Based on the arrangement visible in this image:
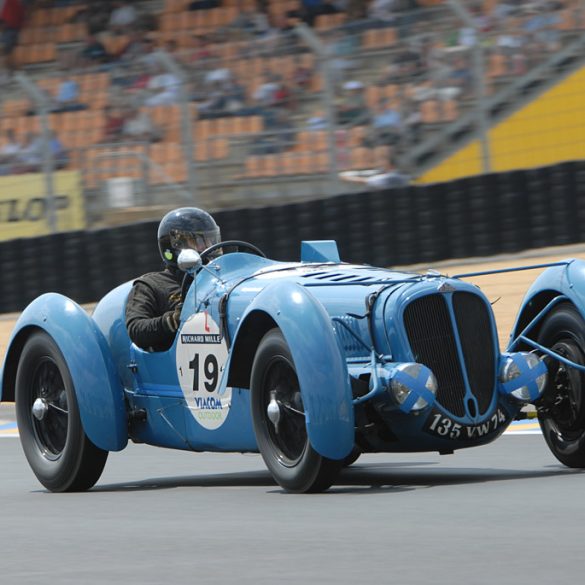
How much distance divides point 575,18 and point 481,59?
165cm

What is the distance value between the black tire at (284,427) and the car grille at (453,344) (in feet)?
1.82

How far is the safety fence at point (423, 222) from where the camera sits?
14367 mm

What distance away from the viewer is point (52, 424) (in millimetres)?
7824

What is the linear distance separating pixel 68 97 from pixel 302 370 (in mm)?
11317

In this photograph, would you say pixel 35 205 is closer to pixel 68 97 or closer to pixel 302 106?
pixel 68 97

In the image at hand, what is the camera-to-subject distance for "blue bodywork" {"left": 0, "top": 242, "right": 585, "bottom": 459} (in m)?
6.27

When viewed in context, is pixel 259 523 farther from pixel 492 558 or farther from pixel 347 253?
pixel 347 253

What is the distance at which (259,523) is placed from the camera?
566cm

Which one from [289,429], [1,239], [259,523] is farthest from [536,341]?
[1,239]

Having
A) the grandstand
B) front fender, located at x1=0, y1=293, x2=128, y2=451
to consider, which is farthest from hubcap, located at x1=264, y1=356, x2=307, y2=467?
the grandstand

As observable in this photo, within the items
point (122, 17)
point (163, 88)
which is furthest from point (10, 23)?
point (163, 88)

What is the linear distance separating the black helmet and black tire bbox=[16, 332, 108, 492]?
2.49 feet

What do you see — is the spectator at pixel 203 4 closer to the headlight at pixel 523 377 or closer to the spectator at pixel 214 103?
the spectator at pixel 214 103

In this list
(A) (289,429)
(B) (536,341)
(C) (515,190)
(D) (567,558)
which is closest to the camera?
(D) (567,558)
